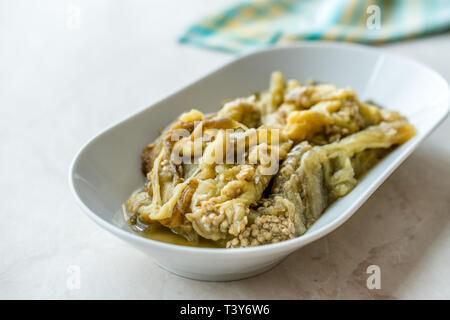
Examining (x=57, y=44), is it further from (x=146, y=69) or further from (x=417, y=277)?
(x=417, y=277)

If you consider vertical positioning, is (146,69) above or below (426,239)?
above

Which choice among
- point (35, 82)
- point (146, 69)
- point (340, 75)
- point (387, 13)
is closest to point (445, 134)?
point (340, 75)

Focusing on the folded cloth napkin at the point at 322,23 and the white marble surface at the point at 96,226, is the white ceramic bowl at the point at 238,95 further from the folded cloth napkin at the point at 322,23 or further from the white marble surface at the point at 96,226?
the folded cloth napkin at the point at 322,23

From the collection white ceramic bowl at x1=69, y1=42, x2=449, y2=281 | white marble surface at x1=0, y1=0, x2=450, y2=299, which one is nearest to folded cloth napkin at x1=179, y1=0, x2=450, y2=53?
white marble surface at x1=0, y1=0, x2=450, y2=299

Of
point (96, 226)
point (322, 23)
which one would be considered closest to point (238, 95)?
point (96, 226)

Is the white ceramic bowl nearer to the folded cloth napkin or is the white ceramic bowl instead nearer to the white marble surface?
A: the white marble surface

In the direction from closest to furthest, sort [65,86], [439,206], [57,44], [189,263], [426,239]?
[189,263] < [426,239] < [439,206] < [65,86] < [57,44]

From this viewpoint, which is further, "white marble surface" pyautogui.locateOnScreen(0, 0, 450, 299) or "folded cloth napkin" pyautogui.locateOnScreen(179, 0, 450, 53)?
"folded cloth napkin" pyautogui.locateOnScreen(179, 0, 450, 53)

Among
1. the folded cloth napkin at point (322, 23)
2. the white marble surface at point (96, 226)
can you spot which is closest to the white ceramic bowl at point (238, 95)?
the white marble surface at point (96, 226)
